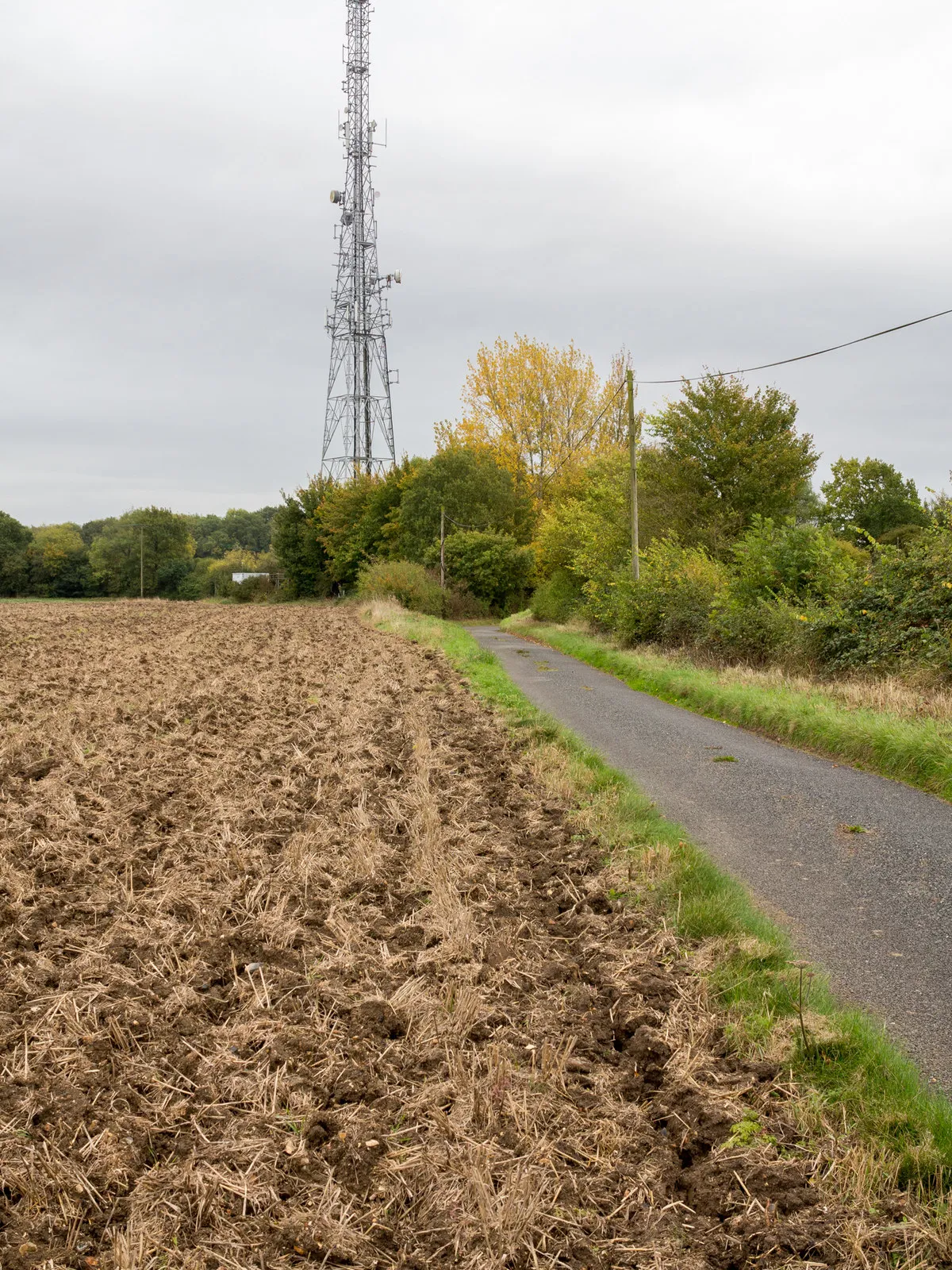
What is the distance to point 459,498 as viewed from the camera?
49312 mm

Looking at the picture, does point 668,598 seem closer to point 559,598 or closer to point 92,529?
point 559,598

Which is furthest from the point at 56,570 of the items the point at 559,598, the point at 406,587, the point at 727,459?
the point at 727,459

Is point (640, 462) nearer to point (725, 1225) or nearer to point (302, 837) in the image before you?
point (302, 837)

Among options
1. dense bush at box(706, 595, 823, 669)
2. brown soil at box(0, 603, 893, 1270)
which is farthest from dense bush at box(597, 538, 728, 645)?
brown soil at box(0, 603, 893, 1270)

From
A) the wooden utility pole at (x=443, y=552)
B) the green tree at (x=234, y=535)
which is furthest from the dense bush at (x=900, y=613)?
the green tree at (x=234, y=535)

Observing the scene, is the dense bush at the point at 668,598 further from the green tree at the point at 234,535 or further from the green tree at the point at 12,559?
the green tree at the point at 234,535

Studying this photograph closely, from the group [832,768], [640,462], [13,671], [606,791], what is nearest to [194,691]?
[13,671]

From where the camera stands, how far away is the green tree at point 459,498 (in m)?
49.4

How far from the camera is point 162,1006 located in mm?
4129

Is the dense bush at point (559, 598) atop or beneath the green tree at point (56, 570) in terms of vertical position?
beneath

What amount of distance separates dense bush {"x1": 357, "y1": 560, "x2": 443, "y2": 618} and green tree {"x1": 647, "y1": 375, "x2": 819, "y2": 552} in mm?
15535

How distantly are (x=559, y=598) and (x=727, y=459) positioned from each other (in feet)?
32.0

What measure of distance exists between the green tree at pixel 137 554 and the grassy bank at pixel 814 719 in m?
80.7

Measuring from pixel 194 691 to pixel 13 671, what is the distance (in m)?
4.76
